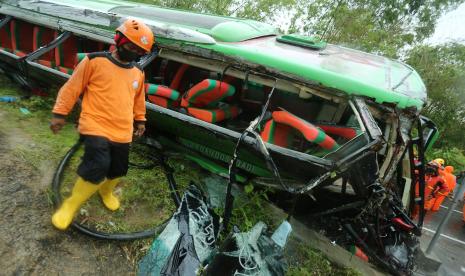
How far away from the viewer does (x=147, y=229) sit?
110 inches

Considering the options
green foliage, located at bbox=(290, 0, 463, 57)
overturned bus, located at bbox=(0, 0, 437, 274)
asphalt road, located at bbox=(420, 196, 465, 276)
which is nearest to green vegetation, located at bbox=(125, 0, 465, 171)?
green foliage, located at bbox=(290, 0, 463, 57)

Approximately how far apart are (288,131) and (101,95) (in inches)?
66.4

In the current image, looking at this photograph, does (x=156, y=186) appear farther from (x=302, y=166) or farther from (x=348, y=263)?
(x=348, y=263)

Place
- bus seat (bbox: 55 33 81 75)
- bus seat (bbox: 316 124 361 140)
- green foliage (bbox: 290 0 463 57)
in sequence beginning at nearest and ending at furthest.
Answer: bus seat (bbox: 316 124 361 140) → bus seat (bbox: 55 33 81 75) → green foliage (bbox: 290 0 463 57)

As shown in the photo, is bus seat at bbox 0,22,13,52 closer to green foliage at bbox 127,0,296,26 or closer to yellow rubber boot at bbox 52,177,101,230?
yellow rubber boot at bbox 52,177,101,230

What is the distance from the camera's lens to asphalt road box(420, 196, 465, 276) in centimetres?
611

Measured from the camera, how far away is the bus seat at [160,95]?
3525 millimetres

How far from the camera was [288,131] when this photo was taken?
10.6ft

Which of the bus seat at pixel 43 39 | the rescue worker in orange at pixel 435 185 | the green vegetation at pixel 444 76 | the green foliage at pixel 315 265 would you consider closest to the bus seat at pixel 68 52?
the bus seat at pixel 43 39

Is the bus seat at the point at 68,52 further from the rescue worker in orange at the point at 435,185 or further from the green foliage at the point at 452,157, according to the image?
the green foliage at the point at 452,157

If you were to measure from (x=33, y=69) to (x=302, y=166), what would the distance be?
3.30m

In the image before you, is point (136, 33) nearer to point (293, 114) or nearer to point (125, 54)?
point (125, 54)

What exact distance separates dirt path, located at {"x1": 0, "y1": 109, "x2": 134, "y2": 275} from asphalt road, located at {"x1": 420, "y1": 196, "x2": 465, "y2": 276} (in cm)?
539

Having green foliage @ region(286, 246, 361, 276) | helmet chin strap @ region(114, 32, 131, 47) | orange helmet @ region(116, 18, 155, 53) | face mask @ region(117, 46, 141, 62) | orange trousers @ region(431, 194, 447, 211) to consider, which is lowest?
orange trousers @ region(431, 194, 447, 211)
